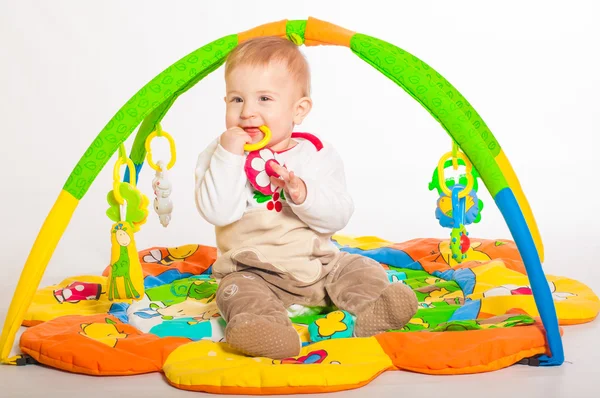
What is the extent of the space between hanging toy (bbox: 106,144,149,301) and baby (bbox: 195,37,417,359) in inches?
9.2

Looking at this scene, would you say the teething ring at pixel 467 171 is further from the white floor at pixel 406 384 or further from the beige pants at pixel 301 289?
the white floor at pixel 406 384

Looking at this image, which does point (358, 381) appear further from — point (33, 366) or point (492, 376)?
point (33, 366)

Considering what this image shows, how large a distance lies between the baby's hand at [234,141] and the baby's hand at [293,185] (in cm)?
10

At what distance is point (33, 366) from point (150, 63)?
3.03 m

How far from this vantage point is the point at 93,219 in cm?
396

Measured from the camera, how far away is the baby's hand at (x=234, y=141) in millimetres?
2283

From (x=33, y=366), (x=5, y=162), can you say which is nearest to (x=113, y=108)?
(x=5, y=162)

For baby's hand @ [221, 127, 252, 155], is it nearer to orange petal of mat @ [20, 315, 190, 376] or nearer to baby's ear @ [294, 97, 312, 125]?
baby's ear @ [294, 97, 312, 125]

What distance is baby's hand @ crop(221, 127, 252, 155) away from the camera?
2.28 metres

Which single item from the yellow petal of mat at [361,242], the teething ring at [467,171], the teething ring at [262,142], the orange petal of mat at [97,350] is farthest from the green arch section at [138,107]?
the yellow petal of mat at [361,242]

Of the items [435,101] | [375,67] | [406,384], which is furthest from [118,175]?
[406,384]

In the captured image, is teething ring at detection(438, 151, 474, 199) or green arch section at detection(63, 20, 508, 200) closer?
green arch section at detection(63, 20, 508, 200)

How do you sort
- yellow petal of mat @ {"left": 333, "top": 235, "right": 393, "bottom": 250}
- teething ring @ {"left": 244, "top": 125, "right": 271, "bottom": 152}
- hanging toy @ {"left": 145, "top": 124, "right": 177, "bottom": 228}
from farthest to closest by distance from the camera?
yellow petal of mat @ {"left": 333, "top": 235, "right": 393, "bottom": 250} < hanging toy @ {"left": 145, "top": 124, "right": 177, "bottom": 228} < teething ring @ {"left": 244, "top": 125, "right": 271, "bottom": 152}

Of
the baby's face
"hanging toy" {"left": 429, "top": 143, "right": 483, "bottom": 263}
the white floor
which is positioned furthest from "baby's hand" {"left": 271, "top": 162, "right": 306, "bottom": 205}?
"hanging toy" {"left": 429, "top": 143, "right": 483, "bottom": 263}
